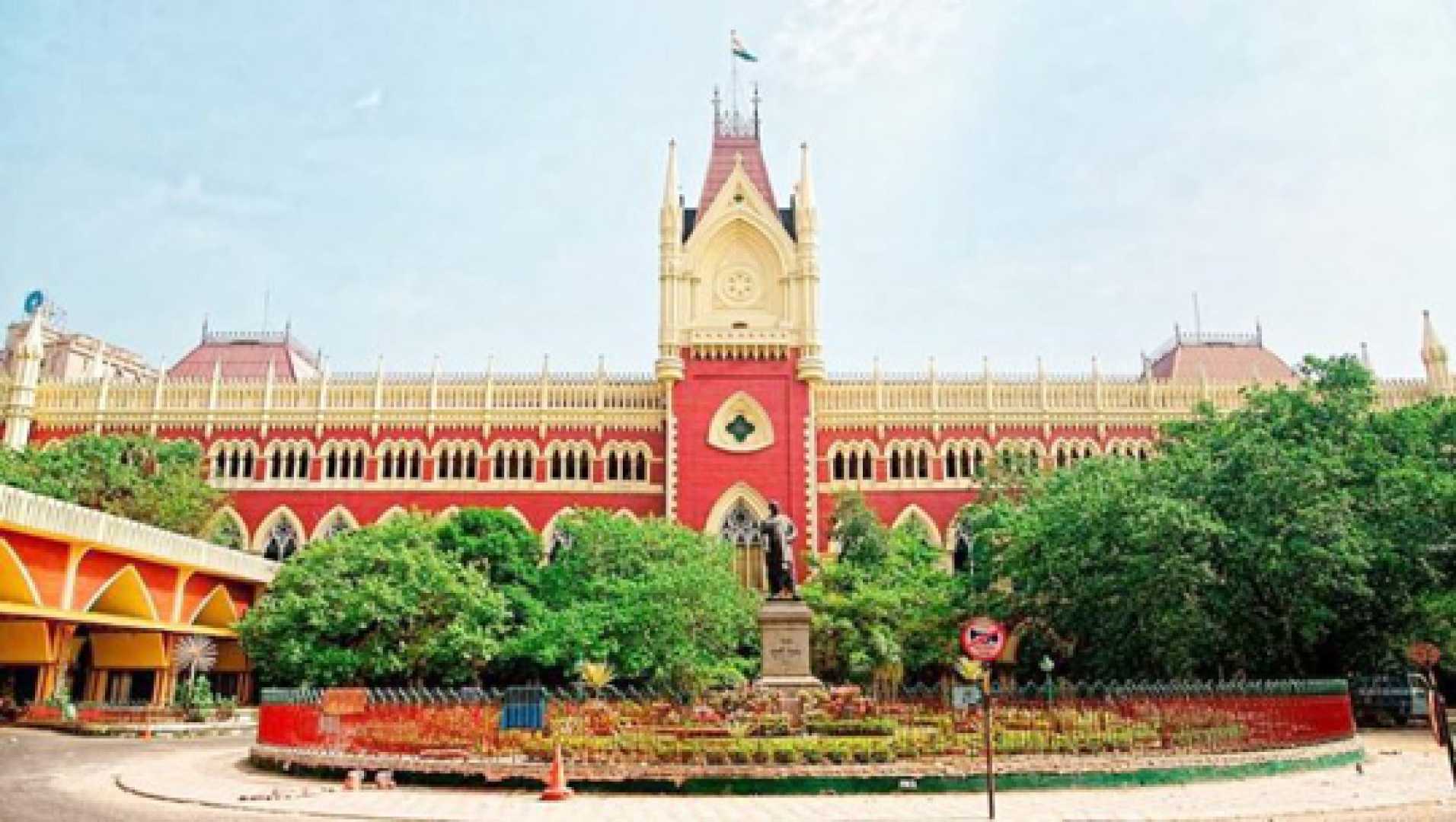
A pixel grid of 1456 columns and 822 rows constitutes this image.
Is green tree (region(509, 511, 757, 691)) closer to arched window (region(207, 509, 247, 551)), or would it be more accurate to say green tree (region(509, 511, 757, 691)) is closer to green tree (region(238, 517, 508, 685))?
green tree (region(238, 517, 508, 685))

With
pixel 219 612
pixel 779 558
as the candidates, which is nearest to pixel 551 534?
pixel 219 612

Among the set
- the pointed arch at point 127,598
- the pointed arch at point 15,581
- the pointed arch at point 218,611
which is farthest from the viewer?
the pointed arch at point 218,611

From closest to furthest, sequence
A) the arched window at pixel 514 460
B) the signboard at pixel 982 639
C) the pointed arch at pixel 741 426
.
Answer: the signboard at pixel 982 639
the pointed arch at pixel 741 426
the arched window at pixel 514 460

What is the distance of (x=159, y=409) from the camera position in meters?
45.2

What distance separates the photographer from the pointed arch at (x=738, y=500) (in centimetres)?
4266

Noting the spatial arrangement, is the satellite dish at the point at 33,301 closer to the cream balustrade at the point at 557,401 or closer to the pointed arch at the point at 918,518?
the cream balustrade at the point at 557,401

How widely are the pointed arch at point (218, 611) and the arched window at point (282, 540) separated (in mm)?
4477

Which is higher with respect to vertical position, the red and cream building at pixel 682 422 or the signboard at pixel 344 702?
the red and cream building at pixel 682 422

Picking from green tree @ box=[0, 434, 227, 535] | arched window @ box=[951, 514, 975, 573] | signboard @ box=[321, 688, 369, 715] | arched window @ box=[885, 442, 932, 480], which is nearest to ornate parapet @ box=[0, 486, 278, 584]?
green tree @ box=[0, 434, 227, 535]

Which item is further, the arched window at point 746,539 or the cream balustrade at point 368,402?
the cream balustrade at point 368,402

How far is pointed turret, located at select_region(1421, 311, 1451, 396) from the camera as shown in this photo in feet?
147

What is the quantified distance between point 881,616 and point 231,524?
26.4 metres

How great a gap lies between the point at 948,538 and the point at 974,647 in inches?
1216

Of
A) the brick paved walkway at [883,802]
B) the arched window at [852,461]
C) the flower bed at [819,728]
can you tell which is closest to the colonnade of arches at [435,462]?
the arched window at [852,461]
